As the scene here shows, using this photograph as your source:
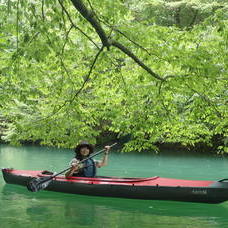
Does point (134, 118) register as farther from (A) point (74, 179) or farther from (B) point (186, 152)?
(B) point (186, 152)

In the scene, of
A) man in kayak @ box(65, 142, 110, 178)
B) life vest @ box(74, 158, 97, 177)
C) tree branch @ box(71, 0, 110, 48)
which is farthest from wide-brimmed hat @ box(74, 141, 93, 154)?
tree branch @ box(71, 0, 110, 48)

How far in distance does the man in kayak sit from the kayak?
190 millimetres

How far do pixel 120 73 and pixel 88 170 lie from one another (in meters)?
3.54

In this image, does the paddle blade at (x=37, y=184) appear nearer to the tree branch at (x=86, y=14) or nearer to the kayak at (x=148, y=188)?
the kayak at (x=148, y=188)

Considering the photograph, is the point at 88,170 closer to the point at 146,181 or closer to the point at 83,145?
the point at 83,145

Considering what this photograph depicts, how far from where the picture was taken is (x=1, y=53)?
5.54m

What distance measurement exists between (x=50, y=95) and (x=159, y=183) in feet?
9.53

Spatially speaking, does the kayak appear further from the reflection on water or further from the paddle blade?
the paddle blade

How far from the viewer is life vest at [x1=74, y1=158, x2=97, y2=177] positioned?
26.2ft

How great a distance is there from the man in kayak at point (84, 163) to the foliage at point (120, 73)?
0.38 meters

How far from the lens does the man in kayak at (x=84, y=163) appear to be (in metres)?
7.57

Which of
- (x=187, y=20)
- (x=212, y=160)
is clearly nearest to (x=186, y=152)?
(x=212, y=160)

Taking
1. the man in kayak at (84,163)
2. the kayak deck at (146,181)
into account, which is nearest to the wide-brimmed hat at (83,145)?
the man in kayak at (84,163)

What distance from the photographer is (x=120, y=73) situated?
5266 millimetres
